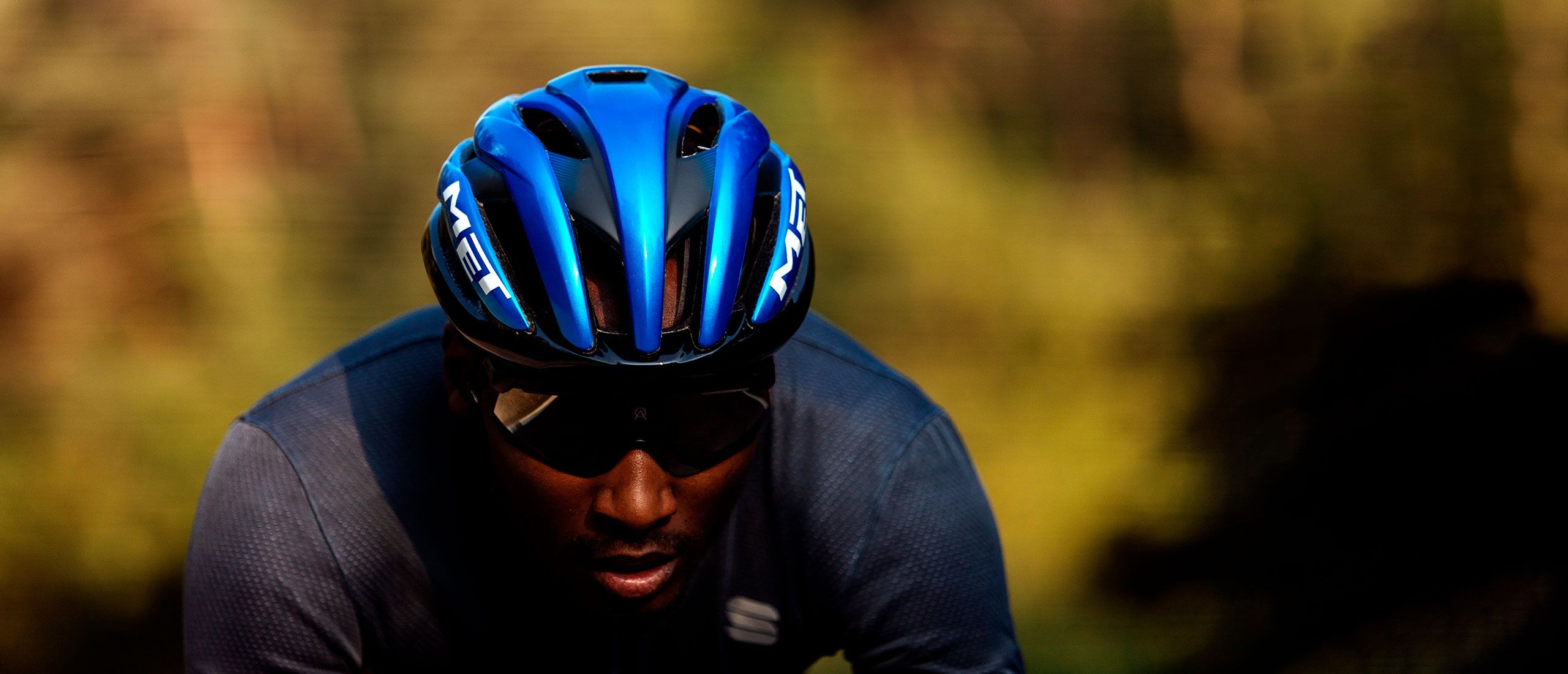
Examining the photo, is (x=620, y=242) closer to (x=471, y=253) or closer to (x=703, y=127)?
(x=471, y=253)

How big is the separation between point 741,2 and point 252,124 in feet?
4.51

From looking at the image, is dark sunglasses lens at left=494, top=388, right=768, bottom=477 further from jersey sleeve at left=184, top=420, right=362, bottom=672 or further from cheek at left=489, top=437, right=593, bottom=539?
jersey sleeve at left=184, top=420, right=362, bottom=672

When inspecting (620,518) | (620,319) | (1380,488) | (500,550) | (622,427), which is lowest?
(1380,488)

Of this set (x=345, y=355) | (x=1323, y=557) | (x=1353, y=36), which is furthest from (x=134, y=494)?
(x=1353, y=36)

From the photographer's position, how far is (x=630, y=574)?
6.16 feet

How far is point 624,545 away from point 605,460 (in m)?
0.12

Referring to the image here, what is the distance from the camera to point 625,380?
1.78 m

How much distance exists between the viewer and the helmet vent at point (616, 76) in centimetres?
210

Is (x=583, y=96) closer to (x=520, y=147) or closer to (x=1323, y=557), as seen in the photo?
(x=520, y=147)

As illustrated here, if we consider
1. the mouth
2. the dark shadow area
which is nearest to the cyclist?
the mouth

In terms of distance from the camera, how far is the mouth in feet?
6.12

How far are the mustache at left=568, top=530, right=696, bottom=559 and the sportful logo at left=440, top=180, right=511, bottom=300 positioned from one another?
36 centimetres

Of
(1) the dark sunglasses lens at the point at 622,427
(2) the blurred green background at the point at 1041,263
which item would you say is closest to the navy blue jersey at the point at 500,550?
(1) the dark sunglasses lens at the point at 622,427

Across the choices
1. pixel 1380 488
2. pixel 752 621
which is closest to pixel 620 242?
pixel 752 621
